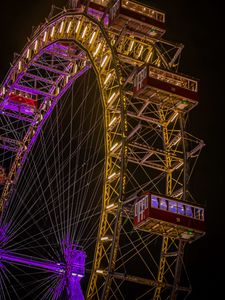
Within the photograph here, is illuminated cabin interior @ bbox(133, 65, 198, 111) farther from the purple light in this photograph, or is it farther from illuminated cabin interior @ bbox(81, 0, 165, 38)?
the purple light

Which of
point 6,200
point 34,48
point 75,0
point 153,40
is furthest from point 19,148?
point 153,40

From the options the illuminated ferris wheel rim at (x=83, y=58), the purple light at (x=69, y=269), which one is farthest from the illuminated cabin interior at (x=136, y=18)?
the purple light at (x=69, y=269)

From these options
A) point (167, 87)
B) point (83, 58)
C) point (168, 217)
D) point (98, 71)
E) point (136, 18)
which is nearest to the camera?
point (168, 217)

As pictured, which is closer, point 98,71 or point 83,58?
point 98,71

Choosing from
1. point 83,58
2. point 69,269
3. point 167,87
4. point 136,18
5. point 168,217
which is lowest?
point 69,269

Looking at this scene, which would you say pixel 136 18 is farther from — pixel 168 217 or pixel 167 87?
pixel 168 217

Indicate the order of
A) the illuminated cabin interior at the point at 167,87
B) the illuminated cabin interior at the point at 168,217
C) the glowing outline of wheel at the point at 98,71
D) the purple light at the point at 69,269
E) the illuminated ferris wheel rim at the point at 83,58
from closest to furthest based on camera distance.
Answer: the illuminated cabin interior at the point at 168,217, the glowing outline of wheel at the point at 98,71, the illuminated cabin interior at the point at 167,87, the illuminated ferris wheel rim at the point at 83,58, the purple light at the point at 69,269

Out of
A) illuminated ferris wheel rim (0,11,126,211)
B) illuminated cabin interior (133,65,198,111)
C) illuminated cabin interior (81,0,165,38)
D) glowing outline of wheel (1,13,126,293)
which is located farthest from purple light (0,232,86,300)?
illuminated cabin interior (81,0,165,38)

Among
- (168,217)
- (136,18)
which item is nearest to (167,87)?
(136,18)

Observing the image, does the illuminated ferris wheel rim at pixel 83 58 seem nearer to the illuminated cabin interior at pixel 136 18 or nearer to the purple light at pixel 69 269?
the illuminated cabin interior at pixel 136 18

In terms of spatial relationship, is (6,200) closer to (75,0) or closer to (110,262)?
(75,0)

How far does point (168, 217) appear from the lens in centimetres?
2281

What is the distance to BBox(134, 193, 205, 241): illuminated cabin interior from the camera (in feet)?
74.0

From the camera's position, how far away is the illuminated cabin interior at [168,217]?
2255cm
